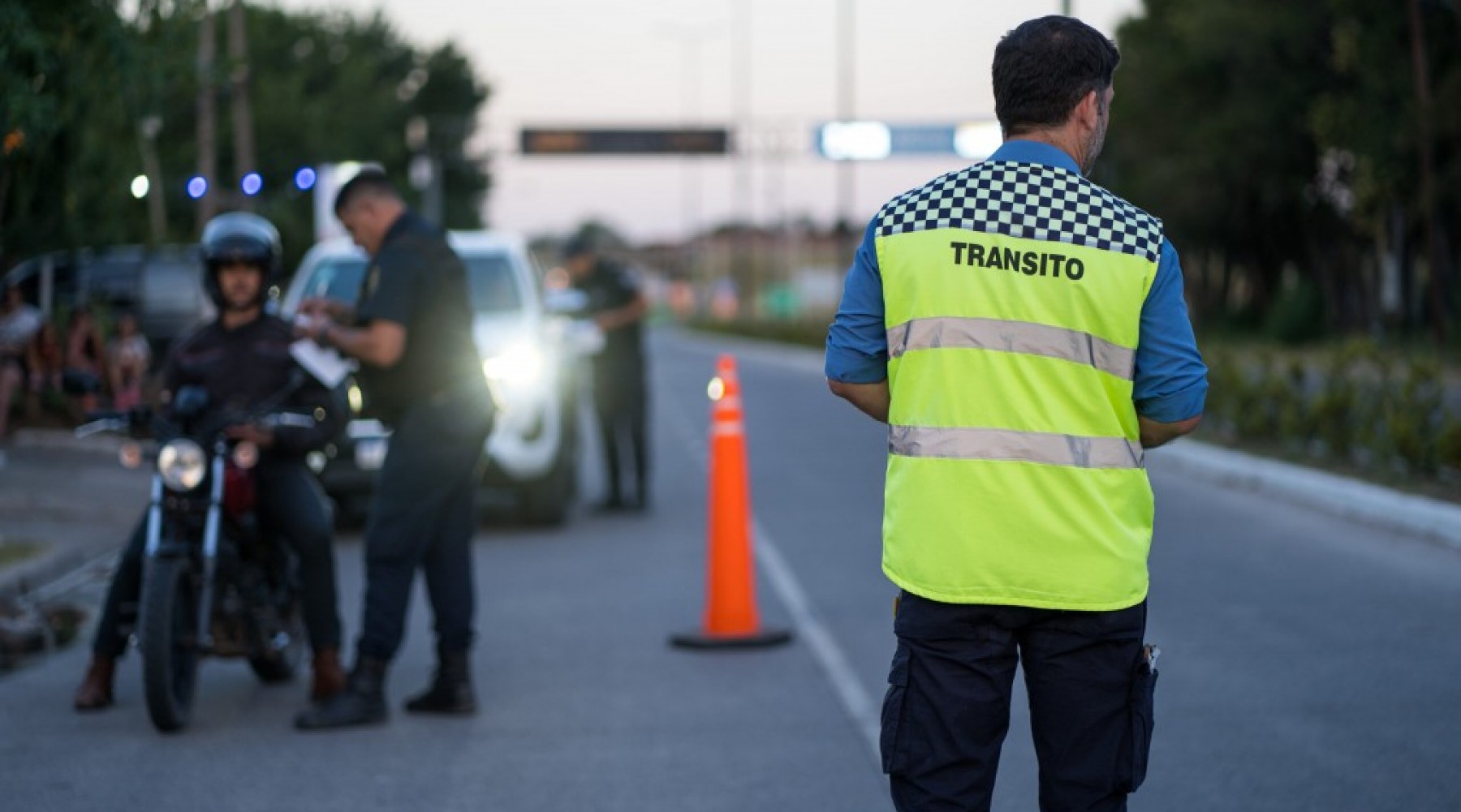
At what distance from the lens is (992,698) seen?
12.3 ft

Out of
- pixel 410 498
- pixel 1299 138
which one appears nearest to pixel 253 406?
pixel 410 498

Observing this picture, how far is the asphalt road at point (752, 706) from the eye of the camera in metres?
6.23

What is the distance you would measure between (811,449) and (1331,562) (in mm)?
9500

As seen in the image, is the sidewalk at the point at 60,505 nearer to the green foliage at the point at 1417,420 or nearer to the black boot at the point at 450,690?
the black boot at the point at 450,690

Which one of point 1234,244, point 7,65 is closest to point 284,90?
point 1234,244

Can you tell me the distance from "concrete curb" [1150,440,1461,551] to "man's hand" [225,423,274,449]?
273 inches

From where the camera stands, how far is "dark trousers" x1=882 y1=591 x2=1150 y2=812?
3.75 metres

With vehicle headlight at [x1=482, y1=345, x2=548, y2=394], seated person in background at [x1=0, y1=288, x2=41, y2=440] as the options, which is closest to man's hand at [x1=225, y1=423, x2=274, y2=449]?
vehicle headlight at [x1=482, y1=345, x2=548, y2=394]

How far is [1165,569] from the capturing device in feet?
36.6

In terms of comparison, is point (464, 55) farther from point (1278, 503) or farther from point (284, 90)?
point (1278, 503)

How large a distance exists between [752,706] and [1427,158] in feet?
114

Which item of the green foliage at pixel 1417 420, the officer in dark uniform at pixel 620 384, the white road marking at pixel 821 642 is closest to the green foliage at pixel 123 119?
the officer in dark uniform at pixel 620 384

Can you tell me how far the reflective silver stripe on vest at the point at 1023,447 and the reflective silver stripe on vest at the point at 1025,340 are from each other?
0.14 meters

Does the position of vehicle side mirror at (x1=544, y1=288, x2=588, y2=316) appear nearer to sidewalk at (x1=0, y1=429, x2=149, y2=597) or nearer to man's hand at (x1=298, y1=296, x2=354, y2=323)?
sidewalk at (x1=0, y1=429, x2=149, y2=597)
